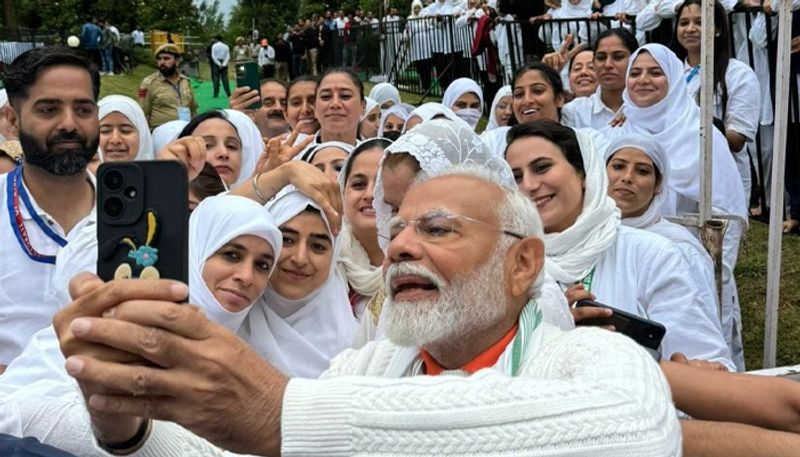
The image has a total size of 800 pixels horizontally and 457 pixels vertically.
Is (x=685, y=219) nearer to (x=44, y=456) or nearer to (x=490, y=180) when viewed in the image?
(x=490, y=180)

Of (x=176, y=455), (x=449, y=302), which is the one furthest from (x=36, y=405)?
(x=449, y=302)

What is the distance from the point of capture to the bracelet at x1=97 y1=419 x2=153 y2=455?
154 centimetres

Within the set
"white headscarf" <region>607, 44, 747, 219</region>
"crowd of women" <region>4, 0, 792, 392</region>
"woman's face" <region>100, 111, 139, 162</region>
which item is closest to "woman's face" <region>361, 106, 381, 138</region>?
"crowd of women" <region>4, 0, 792, 392</region>

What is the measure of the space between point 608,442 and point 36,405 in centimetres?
137

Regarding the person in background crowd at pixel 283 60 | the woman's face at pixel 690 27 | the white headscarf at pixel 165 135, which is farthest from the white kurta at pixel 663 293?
the person in background crowd at pixel 283 60

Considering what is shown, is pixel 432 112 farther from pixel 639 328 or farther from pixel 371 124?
pixel 639 328

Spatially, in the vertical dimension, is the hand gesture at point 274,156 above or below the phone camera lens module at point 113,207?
below

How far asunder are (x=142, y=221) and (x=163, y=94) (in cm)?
903

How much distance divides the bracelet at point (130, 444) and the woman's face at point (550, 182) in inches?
93.2

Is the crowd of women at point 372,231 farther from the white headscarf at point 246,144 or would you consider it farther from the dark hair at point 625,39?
the dark hair at point 625,39

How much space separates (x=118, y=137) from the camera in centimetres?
519

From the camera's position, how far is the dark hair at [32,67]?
3885 millimetres

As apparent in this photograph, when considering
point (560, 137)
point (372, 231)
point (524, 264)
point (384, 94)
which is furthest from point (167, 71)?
point (524, 264)

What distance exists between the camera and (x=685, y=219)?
15.0ft
